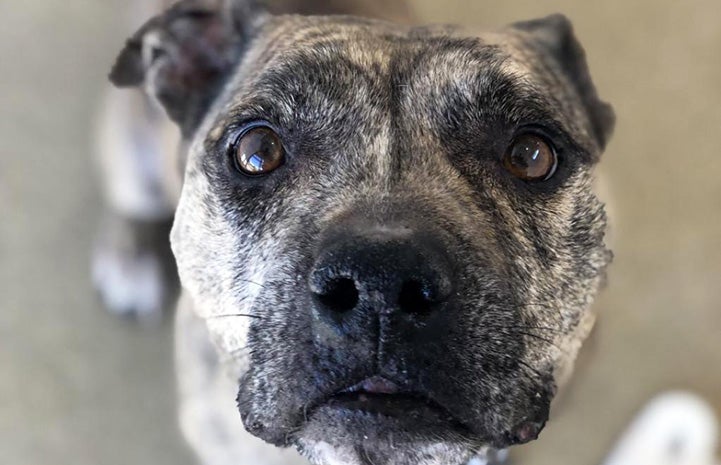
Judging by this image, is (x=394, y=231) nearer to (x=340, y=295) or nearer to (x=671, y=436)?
(x=340, y=295)

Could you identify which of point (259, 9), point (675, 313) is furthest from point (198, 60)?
point (675, 313)

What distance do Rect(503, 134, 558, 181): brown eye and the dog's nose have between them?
0.53 metres

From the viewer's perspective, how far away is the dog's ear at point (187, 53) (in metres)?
2.51

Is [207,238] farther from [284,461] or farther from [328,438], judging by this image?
[284,461]

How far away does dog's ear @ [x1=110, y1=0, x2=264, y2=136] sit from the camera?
251 cm

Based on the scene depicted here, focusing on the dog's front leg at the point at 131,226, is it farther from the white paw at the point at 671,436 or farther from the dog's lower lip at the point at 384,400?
the white paw at the point at 671,436

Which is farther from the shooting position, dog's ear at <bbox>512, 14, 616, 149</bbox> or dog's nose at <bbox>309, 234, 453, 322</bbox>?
dog's ear at <bbox>512, 14, 616, 149</bbox>

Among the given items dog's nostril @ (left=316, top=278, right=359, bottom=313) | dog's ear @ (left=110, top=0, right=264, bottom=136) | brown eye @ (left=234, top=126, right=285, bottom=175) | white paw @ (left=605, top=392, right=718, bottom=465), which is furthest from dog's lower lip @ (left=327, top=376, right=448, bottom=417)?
white paw @ (left=605, top=392, right=718, bottom=465)

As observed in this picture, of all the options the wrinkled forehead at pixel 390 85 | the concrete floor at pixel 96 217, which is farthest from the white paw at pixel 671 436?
the wrinkled forehead at pixel 390 85

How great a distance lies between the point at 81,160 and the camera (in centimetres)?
371

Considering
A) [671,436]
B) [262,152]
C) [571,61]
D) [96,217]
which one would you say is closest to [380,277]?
[262,152]

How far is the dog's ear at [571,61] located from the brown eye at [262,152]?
0.90 m

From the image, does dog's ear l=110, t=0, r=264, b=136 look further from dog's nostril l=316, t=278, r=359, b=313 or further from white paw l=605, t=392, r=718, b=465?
white paw l=605, t=392, r=718, b=465

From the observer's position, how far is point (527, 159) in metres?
2.06
